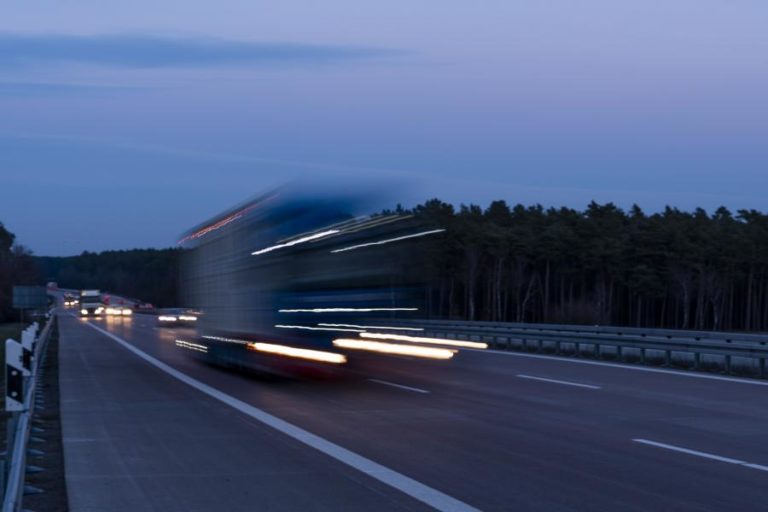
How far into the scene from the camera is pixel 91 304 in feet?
329

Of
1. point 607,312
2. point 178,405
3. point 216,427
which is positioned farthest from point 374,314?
point 607,312

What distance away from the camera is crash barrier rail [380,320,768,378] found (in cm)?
2464

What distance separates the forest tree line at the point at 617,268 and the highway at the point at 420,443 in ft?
155

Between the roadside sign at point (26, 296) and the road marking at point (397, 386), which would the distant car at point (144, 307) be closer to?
the roadside sign at point (26, 296)

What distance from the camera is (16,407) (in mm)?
11461

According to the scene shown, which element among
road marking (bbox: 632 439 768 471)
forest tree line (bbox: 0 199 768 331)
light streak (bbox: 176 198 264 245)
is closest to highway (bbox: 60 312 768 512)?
road marking (bbox: 632 439 768 471)

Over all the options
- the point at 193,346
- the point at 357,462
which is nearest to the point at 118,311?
the point at 193,346

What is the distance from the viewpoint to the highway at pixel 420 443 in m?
10.3

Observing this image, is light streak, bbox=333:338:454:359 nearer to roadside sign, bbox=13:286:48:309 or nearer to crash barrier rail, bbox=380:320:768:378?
crash barrier rail, bbox=380:320:768:378

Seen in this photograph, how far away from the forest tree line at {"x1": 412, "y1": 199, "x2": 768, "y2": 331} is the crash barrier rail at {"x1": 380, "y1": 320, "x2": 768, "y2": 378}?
30848 millimetres

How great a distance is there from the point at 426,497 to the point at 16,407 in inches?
179

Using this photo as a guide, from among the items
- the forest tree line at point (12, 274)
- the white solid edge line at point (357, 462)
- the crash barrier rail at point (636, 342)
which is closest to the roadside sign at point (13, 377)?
the white solid edge line at point (357, 462)

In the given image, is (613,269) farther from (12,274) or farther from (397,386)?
(397,386)

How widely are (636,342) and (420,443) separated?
15.7 metres
